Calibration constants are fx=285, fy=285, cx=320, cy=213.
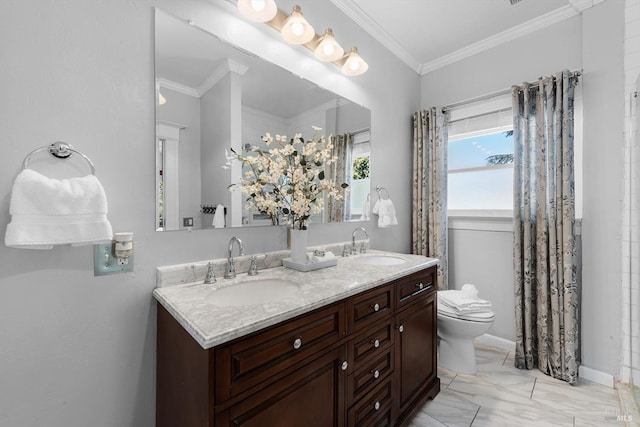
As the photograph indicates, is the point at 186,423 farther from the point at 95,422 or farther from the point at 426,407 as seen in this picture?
the point at 426,407

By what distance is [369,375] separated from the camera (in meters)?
1.30

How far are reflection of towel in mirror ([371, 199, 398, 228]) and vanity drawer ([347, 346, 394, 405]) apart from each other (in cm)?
102

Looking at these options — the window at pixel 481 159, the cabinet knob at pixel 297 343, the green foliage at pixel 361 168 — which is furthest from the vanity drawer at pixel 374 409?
the window at pixel 481 159

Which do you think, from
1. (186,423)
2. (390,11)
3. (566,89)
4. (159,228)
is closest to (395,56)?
(390,11)

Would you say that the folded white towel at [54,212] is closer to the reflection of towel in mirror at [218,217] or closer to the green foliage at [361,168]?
the reflection of towel in mirror at [218,217]

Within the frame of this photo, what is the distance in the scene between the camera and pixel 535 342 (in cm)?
214

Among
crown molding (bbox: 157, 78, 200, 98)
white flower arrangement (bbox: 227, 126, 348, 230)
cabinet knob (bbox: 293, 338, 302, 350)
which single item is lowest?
cabinet knob (bbox: 293, 338, 302, 350)

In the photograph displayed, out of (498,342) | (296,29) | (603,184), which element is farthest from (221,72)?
(498,342)

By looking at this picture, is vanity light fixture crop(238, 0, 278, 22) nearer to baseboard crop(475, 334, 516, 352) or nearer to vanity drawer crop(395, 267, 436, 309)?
vanity drawer crop(395, 267, 436, 309)

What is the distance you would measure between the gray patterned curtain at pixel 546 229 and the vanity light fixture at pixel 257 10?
188cm

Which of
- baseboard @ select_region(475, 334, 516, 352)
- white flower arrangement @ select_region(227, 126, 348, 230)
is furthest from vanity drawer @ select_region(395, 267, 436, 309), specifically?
baseboard @ select_region(475, 334, 516, 352)

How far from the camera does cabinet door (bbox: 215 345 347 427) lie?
85 centimetres

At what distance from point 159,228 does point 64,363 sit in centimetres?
54

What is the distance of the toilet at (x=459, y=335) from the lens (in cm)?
194
